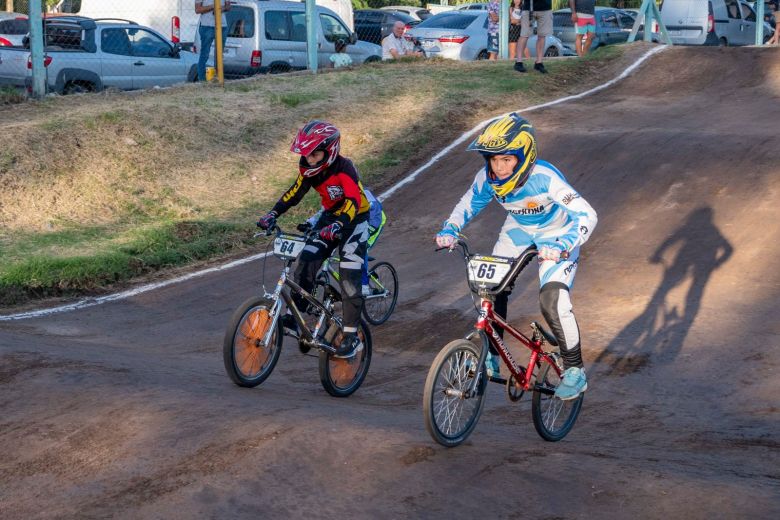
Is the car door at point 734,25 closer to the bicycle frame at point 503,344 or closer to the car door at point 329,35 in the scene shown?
the car door at point 329,35

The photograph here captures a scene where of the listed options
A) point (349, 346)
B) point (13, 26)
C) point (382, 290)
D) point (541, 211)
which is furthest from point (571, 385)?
point (13, 26)

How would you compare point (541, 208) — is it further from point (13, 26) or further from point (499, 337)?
point (13, 26)

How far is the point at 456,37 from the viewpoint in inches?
974

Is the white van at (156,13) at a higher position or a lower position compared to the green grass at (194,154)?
higher

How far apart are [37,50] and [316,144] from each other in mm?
10230

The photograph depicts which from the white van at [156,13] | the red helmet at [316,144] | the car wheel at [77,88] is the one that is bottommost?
the red helmet at [316,144]

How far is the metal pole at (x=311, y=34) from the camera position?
19625 mm

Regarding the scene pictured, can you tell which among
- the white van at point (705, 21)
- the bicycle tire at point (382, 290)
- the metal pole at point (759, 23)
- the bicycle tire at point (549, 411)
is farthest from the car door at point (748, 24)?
the bicycle tire at point (549, 411)

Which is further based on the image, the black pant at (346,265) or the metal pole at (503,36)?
the metal pole at (503,36)

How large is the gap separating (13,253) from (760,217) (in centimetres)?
878

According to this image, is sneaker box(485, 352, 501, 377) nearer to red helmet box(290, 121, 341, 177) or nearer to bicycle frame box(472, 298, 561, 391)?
bicycle frame box(472, 298, 561, 391)

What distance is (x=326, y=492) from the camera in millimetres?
5133

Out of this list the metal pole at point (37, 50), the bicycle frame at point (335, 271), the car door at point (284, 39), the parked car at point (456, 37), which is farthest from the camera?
the parked car at point (456, 37)

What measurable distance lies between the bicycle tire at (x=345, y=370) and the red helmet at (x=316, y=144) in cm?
127
